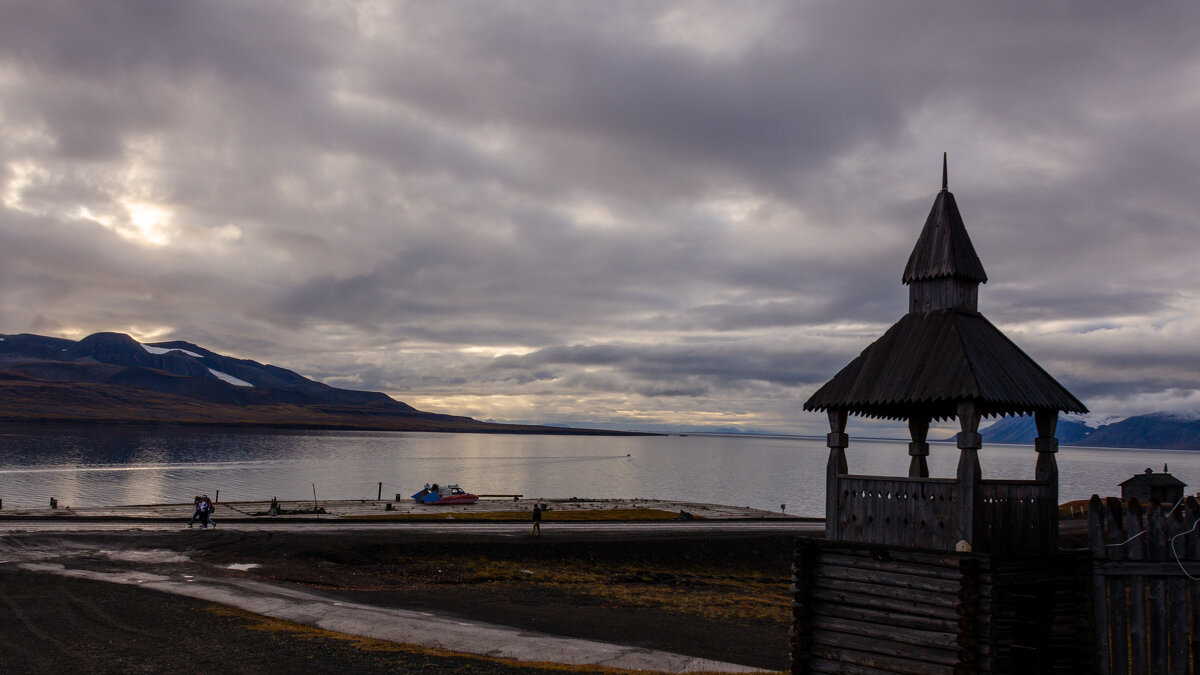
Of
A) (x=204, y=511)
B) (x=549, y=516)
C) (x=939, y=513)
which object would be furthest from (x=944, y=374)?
(x=549, y=516)

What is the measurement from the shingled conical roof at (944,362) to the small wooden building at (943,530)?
0.13 ft

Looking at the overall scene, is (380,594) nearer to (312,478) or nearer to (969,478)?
(969,478)

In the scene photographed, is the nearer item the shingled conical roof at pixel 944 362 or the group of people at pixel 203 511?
the shingled conical roof at pixel 944 362

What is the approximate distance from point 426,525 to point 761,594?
23.8 metres

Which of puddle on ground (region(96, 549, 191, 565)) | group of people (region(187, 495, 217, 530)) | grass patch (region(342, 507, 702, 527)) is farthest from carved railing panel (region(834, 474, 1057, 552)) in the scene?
group of people (region(187, 495, 217, 530))

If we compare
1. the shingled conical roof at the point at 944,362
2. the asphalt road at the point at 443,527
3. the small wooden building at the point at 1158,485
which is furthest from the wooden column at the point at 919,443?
the small wooden building at the point at 1158,485

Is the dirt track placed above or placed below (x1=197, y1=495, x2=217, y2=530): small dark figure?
below

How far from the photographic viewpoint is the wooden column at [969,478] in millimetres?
14914

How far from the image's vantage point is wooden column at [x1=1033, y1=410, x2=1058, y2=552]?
1633 cm

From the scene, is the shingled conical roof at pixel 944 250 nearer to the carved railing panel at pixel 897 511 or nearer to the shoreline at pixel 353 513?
the carved railing panel at pixel 897 511

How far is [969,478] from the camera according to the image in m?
15.0

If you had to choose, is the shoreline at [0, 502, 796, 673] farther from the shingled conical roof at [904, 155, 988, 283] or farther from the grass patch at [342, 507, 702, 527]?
the shingled conical roof at [904, 155, 988, 283]

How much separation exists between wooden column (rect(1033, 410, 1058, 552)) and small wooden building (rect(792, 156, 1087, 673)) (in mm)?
39

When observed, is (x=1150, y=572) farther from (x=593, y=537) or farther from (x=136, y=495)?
(x=136, y=495)
